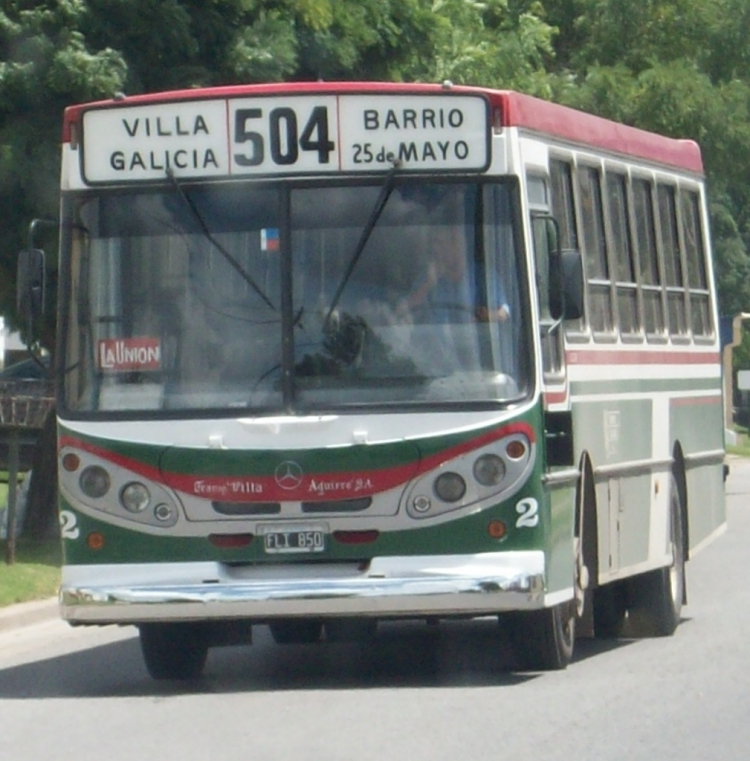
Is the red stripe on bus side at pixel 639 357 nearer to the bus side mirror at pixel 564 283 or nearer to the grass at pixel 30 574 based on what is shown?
the bus side mirror at pixel 564 283

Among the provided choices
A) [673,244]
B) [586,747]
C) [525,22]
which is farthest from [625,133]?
[525,22]

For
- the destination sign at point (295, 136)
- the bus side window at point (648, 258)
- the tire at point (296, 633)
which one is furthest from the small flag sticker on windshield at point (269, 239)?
the bus side window at point (648, 258)

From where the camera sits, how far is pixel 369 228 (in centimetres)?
1059

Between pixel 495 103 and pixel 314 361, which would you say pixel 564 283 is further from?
pixel 314 361

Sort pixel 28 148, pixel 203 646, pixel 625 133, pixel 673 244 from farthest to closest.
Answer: pixel 28 148 → pixel 673 244 → pixel 625 133 → pixel 203 646

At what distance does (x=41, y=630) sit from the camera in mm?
14500

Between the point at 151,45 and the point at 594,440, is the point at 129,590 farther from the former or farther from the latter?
the point at 151,45

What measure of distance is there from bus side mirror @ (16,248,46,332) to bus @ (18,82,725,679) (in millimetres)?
20

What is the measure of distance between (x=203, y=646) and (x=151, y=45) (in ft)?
22.7

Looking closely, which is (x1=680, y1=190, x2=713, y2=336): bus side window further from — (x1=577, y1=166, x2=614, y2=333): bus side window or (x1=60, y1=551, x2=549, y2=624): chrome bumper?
(x1=60, y1=551, x2=549, y2=624): chrome bumper

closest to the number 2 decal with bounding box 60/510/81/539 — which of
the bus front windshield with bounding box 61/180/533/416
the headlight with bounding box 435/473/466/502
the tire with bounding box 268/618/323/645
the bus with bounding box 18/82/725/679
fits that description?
the bus with bounding box 18/82/725/679

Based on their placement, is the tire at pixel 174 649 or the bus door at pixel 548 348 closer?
the bus door at pixel 548 348

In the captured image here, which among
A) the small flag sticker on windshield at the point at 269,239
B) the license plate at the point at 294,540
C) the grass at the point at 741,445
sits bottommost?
the license plate at the point at 294,540

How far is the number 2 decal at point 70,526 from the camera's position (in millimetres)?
10742
